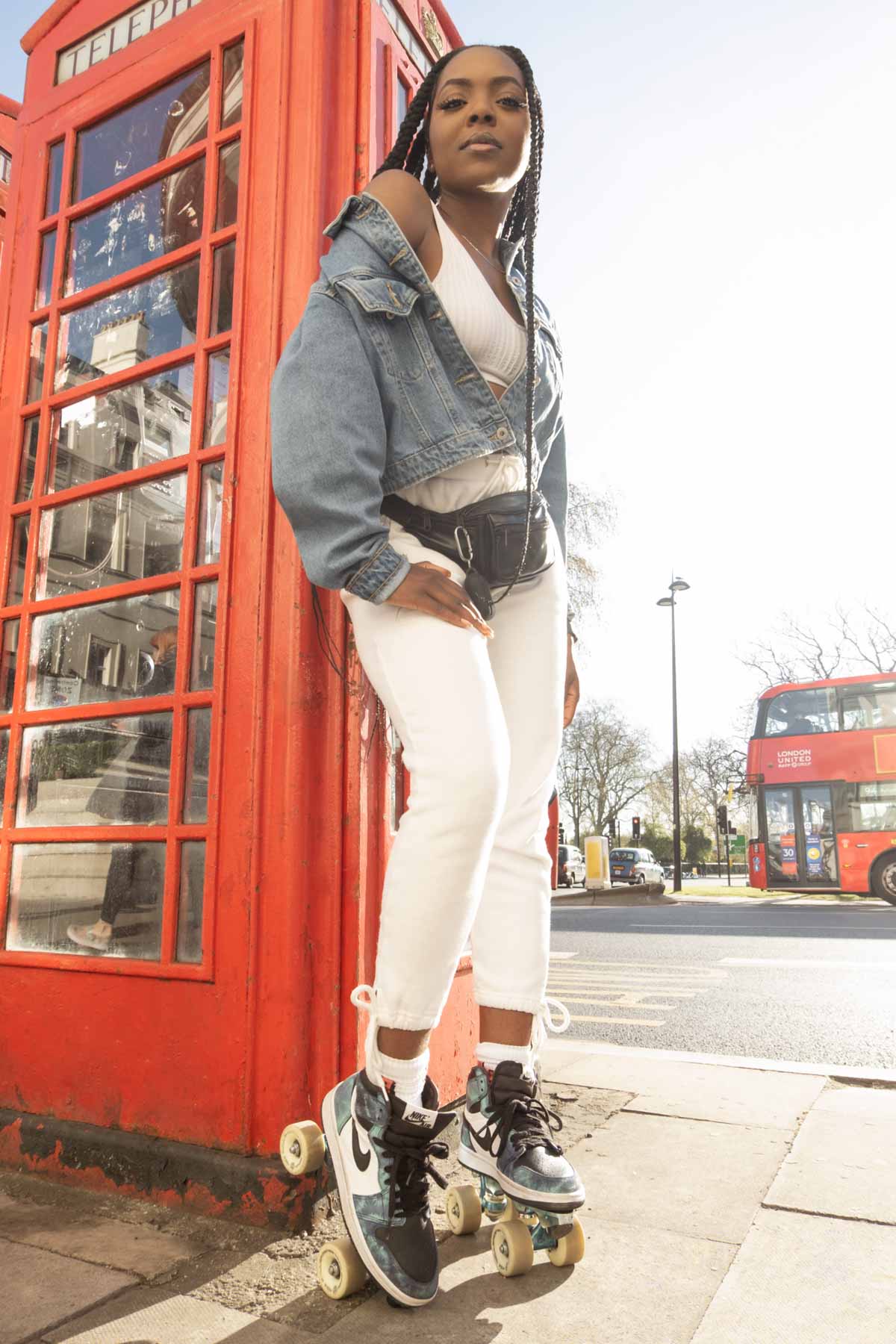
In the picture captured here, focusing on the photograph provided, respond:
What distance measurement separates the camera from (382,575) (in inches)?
57.7

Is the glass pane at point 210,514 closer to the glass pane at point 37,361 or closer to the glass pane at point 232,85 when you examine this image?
the glass pane at point 37,361

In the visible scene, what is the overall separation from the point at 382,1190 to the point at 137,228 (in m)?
2.43

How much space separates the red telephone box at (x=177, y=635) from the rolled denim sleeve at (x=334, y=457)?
454 millimetres

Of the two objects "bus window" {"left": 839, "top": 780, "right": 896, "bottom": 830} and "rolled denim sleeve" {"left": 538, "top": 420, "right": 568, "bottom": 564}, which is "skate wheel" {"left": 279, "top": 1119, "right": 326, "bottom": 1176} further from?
"bus window" {"left": 839, "top": 780, "right": 896, "bottom": 830}

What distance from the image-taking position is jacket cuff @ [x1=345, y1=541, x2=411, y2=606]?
1.47m

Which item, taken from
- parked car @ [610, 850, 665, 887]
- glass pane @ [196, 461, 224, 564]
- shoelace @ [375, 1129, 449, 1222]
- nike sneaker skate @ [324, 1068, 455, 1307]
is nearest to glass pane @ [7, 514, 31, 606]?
glass pane @ [196, 461, 224, 564]

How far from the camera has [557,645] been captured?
1.83m

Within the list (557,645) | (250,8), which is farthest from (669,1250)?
(250,8)

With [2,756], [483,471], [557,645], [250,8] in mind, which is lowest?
[2,756]

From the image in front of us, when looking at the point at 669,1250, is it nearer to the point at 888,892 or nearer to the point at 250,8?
the point at 250,8

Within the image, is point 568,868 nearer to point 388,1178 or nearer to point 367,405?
point 388,1178

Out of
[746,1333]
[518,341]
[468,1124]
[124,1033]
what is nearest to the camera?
[746,1333]

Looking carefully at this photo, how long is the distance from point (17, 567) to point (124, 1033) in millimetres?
1303

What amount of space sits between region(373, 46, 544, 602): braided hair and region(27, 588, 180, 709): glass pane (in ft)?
2.92
